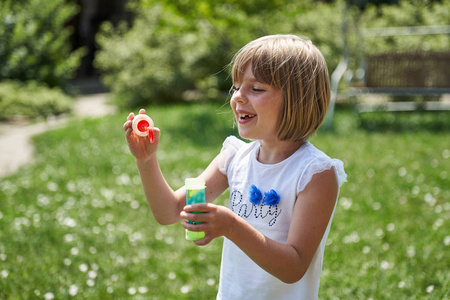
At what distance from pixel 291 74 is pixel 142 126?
1.61 feet

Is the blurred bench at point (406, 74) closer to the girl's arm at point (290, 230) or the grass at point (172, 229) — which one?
the grass at point (172, 229)

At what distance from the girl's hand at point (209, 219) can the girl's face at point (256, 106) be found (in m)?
0.37

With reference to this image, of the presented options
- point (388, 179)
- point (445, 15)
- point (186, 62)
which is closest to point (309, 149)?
point (388, 179)

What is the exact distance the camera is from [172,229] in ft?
13.7

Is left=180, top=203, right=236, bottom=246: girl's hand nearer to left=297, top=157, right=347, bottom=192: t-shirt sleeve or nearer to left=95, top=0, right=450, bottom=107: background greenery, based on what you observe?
left=297, top=157, right=347, bottom=192: t-shirt sleeve

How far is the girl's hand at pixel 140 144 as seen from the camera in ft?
5.41

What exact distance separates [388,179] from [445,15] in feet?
27.4

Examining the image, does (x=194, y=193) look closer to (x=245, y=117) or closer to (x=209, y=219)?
(x=209, y=219)

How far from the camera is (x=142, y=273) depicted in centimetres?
339

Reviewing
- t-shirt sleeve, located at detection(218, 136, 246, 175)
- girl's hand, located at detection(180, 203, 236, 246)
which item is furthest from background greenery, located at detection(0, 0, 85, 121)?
girl's hand, located at detection(180, 203, 236, 246)

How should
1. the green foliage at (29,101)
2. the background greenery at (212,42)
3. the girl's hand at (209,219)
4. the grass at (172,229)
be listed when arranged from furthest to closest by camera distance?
1. the background greenery at (212,42)
2. the green foliage at (29,101)
3. the grass at (172,229)
4. the girl's hand at (209,219)

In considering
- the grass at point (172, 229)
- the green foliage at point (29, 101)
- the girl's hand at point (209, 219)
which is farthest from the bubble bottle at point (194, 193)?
the green foliage at point (29, 101)

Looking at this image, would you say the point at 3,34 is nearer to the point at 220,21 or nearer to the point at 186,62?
the point at 186,62

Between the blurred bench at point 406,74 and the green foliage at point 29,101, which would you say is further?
the green foliage at point 29,101
